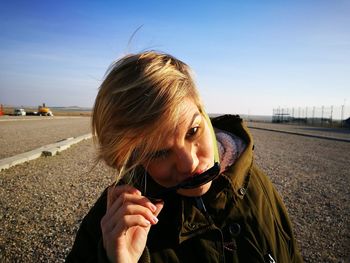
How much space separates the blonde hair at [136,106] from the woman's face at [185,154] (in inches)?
1.8

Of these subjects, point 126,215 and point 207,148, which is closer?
point 126,215

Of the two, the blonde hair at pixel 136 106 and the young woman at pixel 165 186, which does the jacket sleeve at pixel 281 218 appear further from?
the blonde hair at pixel 136 106

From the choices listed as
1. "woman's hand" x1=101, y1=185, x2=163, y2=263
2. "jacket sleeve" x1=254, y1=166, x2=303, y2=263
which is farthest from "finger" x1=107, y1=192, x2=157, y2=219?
"jacket sleeve" x1=254, y1=166, x2=303, y2=263

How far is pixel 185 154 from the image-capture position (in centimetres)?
154

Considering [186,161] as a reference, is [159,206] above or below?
below

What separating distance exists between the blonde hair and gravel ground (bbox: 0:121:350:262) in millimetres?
301

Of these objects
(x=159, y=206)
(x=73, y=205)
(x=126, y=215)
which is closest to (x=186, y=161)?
(x=159, y=206)

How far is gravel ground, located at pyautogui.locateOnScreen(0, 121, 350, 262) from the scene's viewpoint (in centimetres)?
378

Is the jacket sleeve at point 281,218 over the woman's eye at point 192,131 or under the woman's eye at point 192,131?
under

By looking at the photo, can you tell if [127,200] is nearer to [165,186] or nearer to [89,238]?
[165,186]

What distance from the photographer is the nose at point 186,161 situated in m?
1.54

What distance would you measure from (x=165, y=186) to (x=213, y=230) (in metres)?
0.35

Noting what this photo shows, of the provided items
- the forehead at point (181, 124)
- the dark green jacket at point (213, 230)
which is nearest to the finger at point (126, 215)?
the dark green jacket at point (213, 230)

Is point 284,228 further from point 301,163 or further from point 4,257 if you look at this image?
point 301,163
